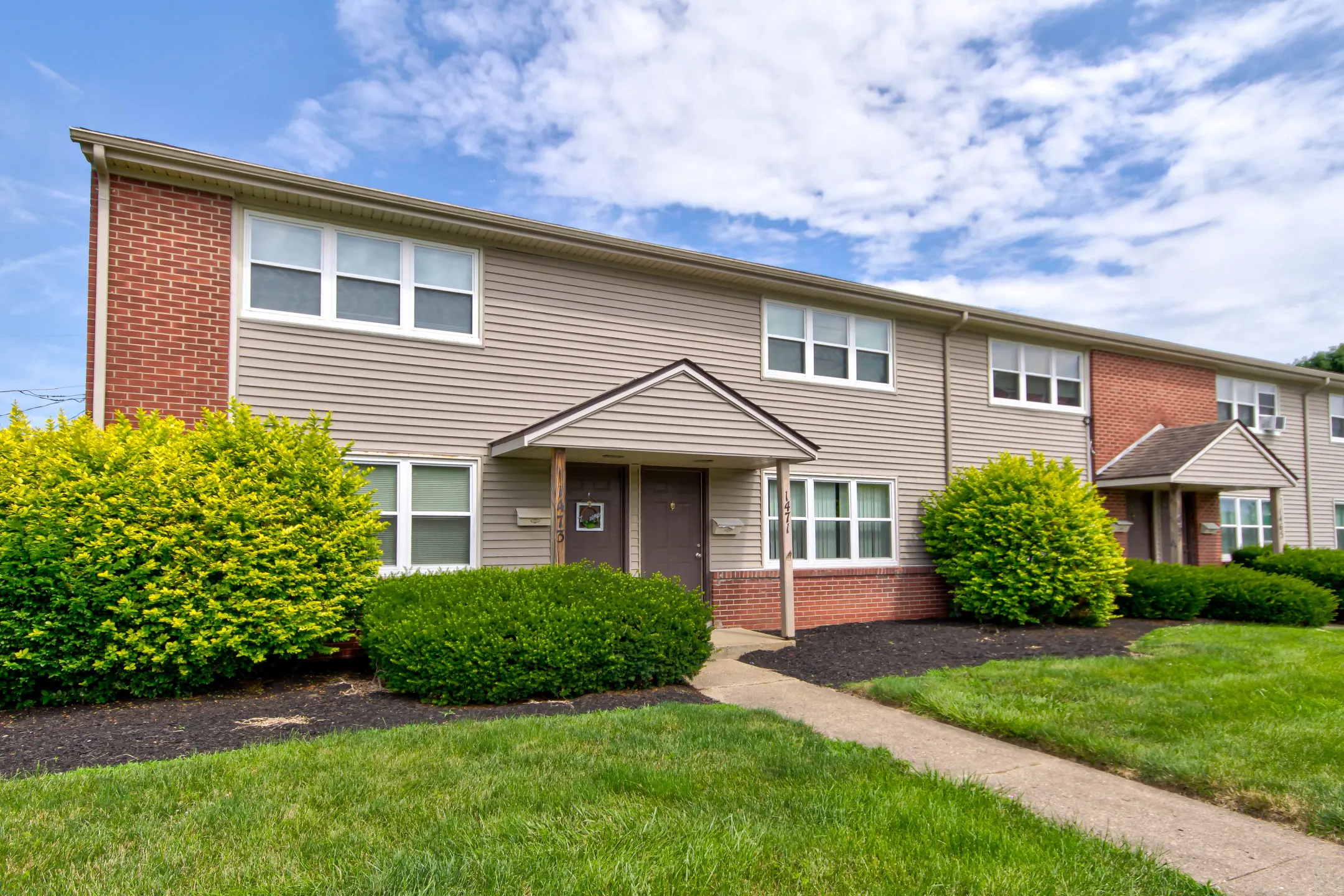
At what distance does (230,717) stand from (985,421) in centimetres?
1237

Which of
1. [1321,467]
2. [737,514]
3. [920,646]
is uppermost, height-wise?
[1321,467]

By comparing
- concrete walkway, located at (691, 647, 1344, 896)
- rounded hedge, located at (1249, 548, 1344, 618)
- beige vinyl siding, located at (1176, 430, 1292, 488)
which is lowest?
concrete walkway, located at (691, 647, 1344, 896)

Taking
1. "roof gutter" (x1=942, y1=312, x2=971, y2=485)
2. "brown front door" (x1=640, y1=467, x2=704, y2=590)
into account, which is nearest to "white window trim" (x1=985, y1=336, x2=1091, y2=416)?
"roof gutter" (x1=942, y1=312, x2=971, y2=485)

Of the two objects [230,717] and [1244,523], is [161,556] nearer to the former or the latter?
[230,717]

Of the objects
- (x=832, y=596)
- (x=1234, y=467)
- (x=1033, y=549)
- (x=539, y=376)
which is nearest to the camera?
(x=539, y=376)

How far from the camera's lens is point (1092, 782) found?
484 centimetres

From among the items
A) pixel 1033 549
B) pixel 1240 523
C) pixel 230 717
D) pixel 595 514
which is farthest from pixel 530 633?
pixel 1240 523

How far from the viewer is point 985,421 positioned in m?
14.1

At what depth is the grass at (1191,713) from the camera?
A: 4.60 meters

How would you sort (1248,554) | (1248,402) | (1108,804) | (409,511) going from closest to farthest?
1. (1108,804)
2. (409,511)
3. (1248,554)
4. (1248,402)

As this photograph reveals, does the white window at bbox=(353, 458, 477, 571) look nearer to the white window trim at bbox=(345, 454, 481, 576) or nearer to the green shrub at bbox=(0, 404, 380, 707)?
the white window trim at bbox=(345, 454, 481, 576)

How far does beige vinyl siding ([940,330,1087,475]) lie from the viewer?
45.3 ft

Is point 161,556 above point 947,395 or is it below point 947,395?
below

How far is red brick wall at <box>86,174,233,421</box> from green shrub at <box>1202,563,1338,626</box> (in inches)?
589
